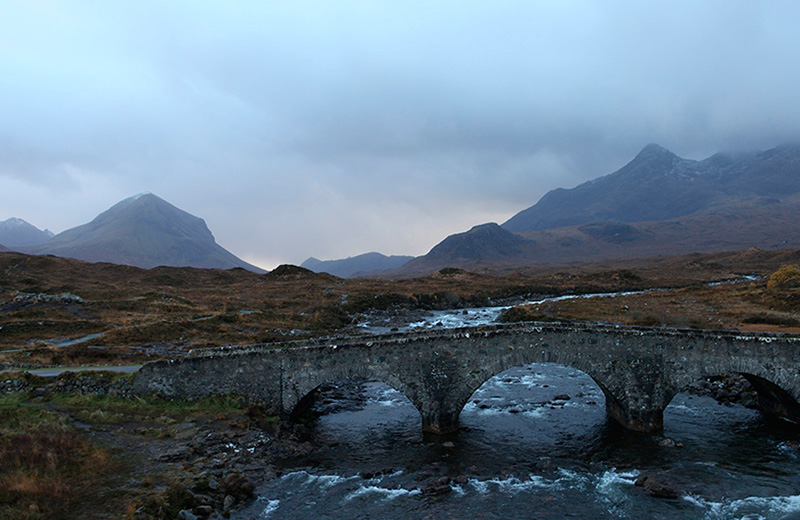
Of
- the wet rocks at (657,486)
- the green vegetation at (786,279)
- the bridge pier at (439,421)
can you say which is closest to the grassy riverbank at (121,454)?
the bridge pier at (439,421)

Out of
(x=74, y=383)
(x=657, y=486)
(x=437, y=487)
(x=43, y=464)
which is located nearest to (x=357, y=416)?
(x=437, y=487)

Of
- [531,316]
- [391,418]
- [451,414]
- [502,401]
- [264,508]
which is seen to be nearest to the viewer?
[264,508]

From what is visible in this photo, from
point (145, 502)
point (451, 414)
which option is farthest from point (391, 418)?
point (145, 502)

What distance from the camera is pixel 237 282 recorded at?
118 metres

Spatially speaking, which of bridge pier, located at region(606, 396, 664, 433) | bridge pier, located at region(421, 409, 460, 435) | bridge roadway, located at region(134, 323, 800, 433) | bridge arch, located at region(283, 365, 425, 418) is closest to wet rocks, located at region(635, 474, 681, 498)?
bridge pier, located at region(606, 396, 664, 433)

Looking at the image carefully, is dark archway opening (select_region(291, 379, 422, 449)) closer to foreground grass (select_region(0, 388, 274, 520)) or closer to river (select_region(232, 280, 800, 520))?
river (select_region(232, 280, 800, 520))

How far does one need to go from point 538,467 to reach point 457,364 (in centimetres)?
609

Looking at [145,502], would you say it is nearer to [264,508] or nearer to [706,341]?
[264,508]

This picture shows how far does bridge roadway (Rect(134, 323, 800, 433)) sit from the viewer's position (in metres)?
24.1

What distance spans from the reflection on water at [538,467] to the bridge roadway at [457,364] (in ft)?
6.97

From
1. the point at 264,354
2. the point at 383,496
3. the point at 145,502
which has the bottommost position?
the point at 383,496

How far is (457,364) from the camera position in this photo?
79.6ft

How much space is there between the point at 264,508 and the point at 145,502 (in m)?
4.18

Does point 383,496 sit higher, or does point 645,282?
point 645,282
